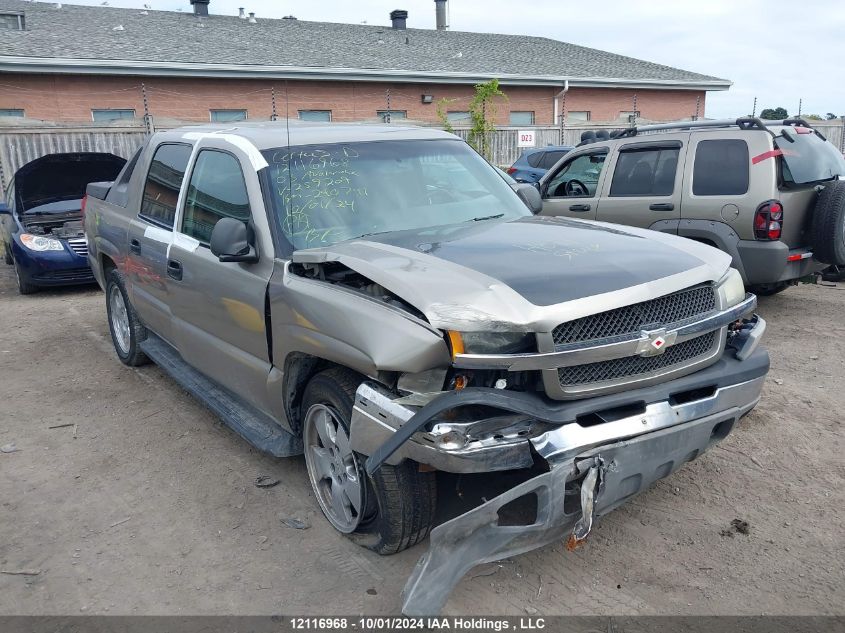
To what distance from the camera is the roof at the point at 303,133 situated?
4.21 meters

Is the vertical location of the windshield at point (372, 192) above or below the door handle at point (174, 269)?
above

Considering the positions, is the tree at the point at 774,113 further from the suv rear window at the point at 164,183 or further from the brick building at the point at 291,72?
the suv rear window at the point at 164,183

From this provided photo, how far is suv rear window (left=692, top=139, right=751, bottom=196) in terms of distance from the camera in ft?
22.4

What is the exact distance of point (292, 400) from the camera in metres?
3.67

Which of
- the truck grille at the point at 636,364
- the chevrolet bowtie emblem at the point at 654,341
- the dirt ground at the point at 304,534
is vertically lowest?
the dirt ground at the point at 304,534

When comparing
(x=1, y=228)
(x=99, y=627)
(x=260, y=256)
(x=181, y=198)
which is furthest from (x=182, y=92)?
(x=99, y=627)

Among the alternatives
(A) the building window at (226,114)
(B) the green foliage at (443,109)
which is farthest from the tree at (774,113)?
(A) the building window at (226,114)

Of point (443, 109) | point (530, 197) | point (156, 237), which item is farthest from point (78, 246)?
point (443, 109)

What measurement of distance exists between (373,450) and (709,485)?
2.05 metres

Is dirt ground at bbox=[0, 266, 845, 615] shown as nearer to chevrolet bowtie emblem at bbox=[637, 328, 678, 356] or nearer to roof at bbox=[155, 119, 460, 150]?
chevrolet bowtie emblem at bbox=[637, 328, 678, 356]

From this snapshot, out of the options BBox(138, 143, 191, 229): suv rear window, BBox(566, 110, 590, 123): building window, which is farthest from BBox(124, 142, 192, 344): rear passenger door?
BBox(566, 110, 590, 123): building window

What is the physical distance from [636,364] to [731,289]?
31.0 inches

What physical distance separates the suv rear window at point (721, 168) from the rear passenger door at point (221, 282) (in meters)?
4.84

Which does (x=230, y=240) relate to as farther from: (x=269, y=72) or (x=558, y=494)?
(x=269, y=72)
